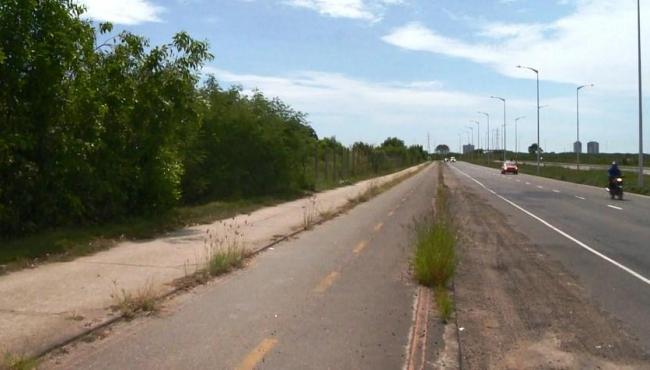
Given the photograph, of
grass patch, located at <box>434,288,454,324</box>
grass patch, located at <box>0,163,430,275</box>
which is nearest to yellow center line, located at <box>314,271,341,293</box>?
grass patch, located at <box>434,288,454,324</box>

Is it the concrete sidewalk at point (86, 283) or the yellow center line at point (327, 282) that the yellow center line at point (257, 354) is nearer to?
the concrete sidewalk at point (86, 283)

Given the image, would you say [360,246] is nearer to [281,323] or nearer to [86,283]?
[86,283]

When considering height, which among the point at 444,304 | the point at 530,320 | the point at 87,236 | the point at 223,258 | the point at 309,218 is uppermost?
the point at 87,236

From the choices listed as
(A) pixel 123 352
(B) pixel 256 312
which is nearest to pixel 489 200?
(B) pixel 256 312

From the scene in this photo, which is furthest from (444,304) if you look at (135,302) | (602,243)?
(602,243)

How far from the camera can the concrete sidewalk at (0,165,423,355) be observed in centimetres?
679

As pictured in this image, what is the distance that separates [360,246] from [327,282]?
4.30 meters

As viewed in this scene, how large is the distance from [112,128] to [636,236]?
40.0ft

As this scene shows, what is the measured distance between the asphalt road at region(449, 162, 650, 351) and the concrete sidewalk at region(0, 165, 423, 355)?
5.65 m

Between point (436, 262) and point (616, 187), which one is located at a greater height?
point (436, 262)

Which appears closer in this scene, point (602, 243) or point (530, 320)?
point (530, 320)

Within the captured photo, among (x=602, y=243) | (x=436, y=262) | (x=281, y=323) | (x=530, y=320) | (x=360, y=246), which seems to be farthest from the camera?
(x=602, y=243)

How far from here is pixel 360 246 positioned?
1419 centimetres

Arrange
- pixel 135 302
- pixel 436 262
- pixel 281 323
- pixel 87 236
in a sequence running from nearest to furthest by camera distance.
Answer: pixel 281 323, pixel 135 302, pixel 436 262, pixel 87 236
